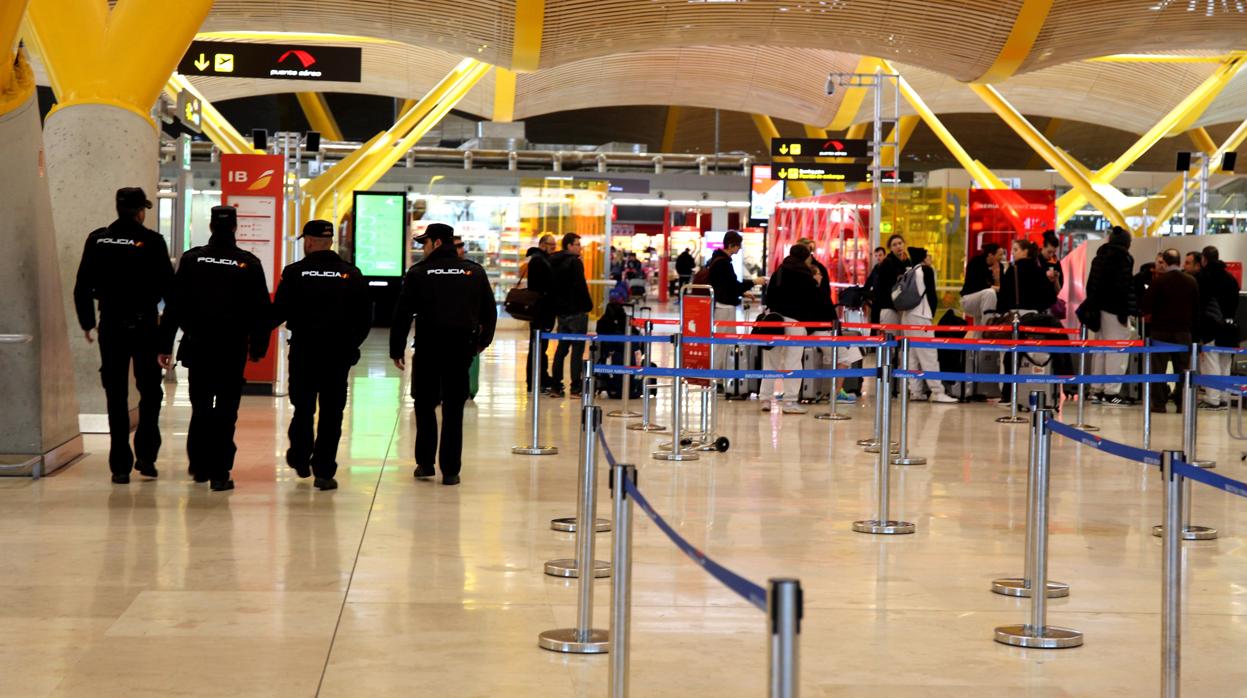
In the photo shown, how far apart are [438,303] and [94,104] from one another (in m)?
3.63

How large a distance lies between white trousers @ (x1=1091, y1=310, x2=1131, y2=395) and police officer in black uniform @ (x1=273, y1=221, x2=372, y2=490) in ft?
30.4

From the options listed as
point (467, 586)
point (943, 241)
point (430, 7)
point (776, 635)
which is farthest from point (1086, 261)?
point (776, 635)

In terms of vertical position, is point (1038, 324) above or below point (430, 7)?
below

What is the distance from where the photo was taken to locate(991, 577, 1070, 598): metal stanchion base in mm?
6477

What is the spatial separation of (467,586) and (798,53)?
87.7 ft

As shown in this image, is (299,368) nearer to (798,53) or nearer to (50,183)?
(50,183)

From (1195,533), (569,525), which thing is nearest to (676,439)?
(569,525)

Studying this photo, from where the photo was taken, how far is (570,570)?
21.8 ft

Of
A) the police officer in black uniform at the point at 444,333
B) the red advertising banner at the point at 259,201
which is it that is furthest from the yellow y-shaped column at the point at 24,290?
the red advertising banner at the point at 259,201

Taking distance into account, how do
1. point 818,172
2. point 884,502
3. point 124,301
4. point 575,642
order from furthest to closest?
point 818,172 → point 124,301 → point 884,502 → point 575,642

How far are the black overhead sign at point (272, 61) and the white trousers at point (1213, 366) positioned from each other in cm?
930

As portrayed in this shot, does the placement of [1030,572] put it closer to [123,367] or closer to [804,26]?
[123,367]

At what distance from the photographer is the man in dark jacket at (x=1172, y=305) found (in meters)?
14.1

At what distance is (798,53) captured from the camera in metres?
31.8
